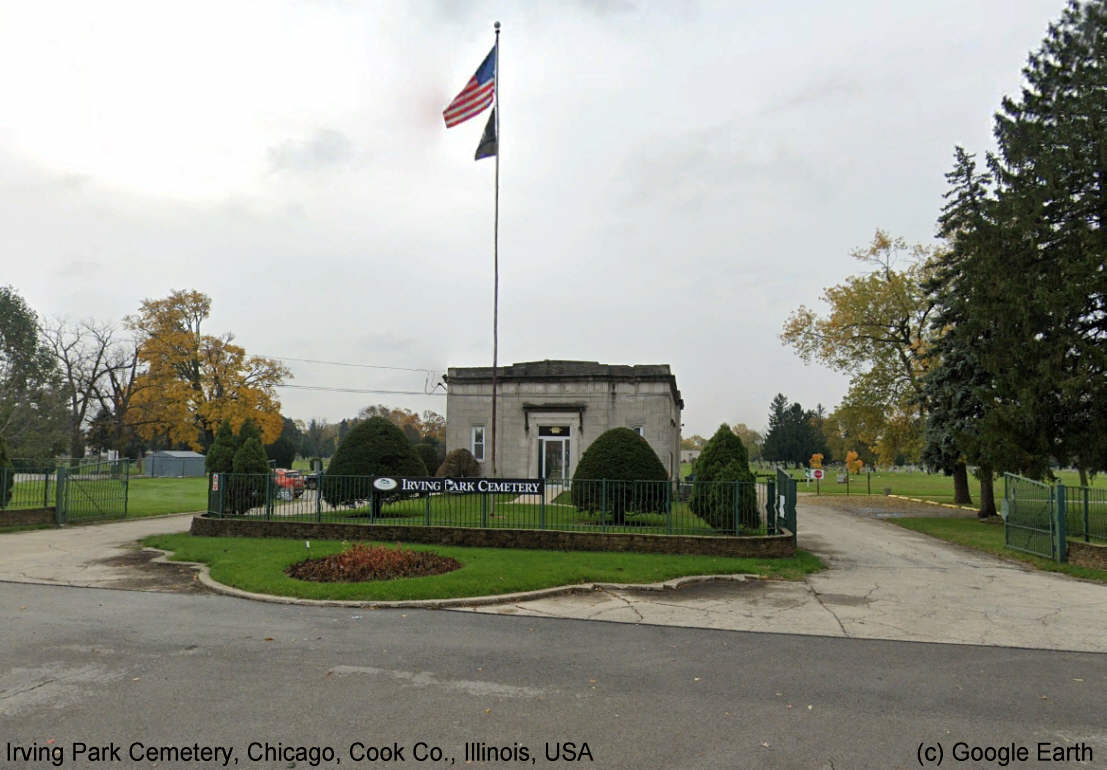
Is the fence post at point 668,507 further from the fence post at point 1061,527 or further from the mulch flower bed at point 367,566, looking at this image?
the fence post at point 1061,527

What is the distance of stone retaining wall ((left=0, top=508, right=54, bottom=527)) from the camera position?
1964 centimetres

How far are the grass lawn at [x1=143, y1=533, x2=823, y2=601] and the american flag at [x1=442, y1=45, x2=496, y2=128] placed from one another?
44.3ft

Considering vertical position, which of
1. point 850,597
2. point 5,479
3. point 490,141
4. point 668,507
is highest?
point 490,141

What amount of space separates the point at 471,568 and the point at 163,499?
83.2 feet

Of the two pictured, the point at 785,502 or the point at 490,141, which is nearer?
the point at 785,502

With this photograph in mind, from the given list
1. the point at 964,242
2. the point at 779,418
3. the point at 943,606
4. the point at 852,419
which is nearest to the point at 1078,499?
the point at 943,606

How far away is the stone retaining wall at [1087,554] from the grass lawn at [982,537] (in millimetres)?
174

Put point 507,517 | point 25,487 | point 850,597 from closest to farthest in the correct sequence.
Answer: point 850,597, point 507,517, point 25,487

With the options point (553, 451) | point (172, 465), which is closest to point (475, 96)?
point (553, 451)

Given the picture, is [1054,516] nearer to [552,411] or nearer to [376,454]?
[376,454]

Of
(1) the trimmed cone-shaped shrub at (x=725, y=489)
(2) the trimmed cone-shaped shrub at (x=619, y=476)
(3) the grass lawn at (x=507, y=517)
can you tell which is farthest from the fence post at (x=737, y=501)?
(2) the trimmed cone-shaped shrub at (x=619, y=476)

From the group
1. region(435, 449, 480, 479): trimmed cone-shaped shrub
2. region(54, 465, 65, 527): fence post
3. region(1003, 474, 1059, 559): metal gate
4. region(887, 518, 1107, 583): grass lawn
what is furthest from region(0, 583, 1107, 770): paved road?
region(435, 449, 480, 479): trimmed cone-shaped shrub

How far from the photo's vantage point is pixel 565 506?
66.9 feet

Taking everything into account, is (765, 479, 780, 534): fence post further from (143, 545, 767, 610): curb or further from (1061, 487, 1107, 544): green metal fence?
(1061, 487, 1107, 544): green metal fence
